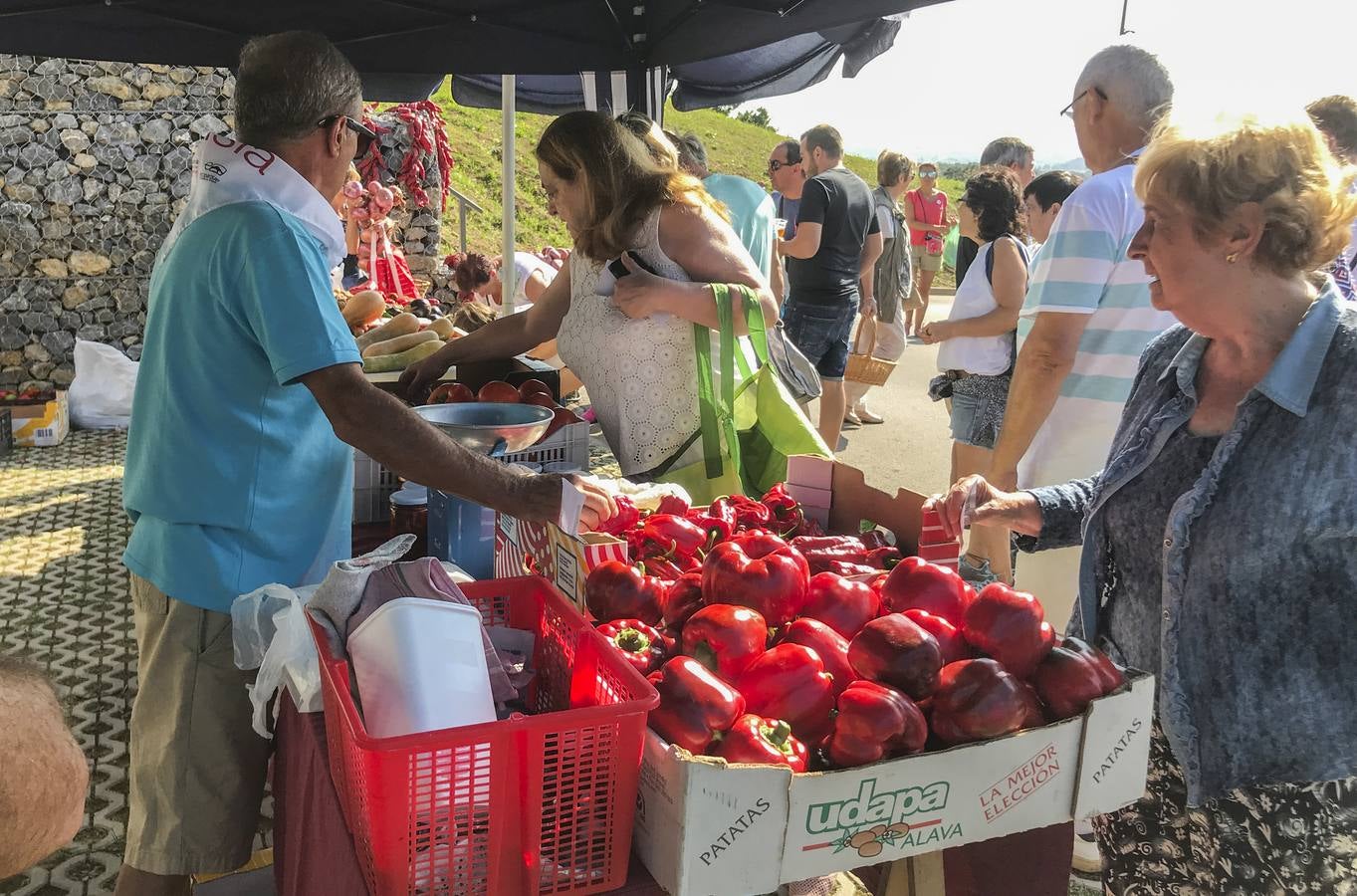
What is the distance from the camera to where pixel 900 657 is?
62.6 inches

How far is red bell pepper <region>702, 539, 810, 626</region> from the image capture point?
1.82 meters

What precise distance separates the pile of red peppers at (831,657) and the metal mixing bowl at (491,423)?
27.1 inches

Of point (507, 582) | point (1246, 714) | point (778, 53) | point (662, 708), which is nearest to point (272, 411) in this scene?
point (507, 582)

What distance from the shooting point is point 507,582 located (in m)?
1.85

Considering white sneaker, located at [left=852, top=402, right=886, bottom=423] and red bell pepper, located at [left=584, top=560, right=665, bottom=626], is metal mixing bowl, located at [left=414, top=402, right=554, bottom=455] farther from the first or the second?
white sneaker, located at [left=852, top=402, right=886, bottom=423]

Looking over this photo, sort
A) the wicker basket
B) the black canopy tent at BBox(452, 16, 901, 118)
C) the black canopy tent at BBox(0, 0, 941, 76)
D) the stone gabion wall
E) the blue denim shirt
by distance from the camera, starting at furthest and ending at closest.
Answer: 1. the stone gabion wall
2. the wicker basket
3. the black canopy tent at BBox(452, 16, 901, 118)
4. the black canopy tent at BBox(0, 0, 941, 76)
5. the blue denim shirt

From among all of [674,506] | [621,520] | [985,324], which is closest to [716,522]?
[674,506]

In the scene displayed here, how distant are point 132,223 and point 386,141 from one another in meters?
2.59

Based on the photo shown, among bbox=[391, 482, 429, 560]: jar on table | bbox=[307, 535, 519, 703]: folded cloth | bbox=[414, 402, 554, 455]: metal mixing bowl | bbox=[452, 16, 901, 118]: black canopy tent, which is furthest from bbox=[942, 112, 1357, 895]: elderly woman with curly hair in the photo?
bbox=[452, 16, 901, 118]: black canopy tent

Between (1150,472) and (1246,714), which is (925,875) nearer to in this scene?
(1246,714)

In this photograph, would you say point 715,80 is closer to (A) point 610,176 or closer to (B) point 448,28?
(B) point 448,28

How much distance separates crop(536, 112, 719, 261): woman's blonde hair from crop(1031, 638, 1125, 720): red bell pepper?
1.86 meters

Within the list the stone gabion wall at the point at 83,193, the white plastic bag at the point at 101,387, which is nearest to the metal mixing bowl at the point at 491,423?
the white plastic bag at the point at 101,387

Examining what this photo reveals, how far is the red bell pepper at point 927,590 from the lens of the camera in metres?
1.80
